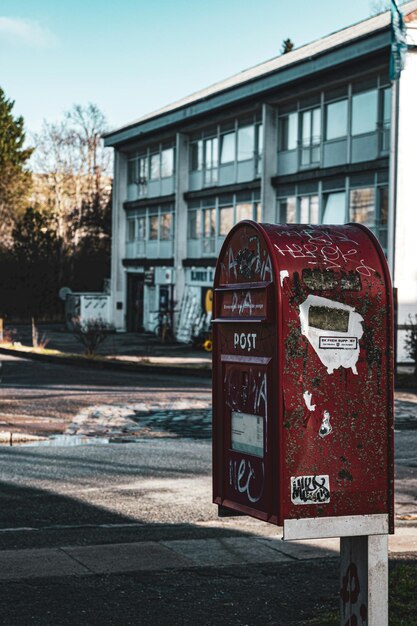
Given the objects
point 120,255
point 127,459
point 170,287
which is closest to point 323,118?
point 170,287

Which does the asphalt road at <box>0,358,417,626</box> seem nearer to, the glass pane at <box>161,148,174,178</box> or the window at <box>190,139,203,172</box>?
the window at <box>190,139,203,172</box>

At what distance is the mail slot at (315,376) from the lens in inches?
185

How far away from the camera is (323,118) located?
37.9m

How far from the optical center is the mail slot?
185 inches

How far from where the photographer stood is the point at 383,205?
3444cm

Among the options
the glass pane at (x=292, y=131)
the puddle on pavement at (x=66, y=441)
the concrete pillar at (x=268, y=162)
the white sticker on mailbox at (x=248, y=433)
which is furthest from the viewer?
the concrete pillar at (x=268, y=162)

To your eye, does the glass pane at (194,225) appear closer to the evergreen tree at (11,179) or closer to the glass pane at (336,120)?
the glass pane at (336,120)

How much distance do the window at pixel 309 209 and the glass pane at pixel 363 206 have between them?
244 centimetres

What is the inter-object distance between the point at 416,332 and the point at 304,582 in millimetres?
20148

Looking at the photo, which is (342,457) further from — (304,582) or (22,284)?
(22,284)

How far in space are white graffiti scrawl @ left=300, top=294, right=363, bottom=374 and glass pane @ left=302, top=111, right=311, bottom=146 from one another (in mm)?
34710

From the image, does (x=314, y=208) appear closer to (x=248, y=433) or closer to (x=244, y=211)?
(x=244, y=211)

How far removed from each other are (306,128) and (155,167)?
46.1 feet

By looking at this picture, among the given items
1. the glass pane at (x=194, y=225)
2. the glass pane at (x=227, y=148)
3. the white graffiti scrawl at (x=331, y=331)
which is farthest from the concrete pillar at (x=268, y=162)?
the white graffiti scrawl at (x=331, y=331)
